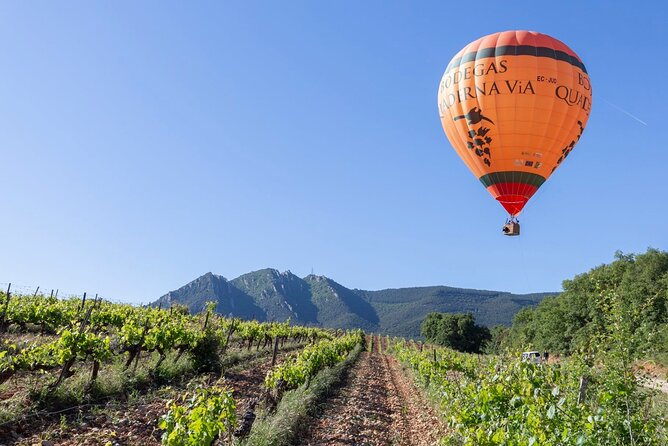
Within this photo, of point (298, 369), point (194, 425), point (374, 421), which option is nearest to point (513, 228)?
point (374, 421)

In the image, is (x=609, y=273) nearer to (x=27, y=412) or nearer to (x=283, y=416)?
(x=283, y=416)

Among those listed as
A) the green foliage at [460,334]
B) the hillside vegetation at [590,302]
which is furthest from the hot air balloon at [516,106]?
the green foliage at [460,334]

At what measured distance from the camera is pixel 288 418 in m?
9.48

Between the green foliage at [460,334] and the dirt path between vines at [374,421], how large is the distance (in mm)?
64276

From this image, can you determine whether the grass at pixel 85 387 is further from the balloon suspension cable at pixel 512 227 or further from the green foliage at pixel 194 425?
the balloon suspension cable at pixel 512 227

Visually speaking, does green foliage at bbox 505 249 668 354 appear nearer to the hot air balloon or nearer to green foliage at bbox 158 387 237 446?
the hot air balloon

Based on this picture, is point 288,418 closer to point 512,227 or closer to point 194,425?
point 194,425

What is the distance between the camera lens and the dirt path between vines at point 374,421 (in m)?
9.51

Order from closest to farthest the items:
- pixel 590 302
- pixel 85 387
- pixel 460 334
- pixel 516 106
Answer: pixel 85 387, pixel 516 106, pixel 590 302, pixel 460 334

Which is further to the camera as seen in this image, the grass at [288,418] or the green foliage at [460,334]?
the green foliage at [460,334]

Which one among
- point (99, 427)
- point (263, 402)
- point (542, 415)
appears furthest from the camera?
point (263, 402)

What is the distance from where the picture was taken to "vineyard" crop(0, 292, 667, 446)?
5.69 m

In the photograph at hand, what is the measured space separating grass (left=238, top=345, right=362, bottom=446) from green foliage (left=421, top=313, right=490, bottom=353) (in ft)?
222

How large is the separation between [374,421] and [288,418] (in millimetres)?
2748
